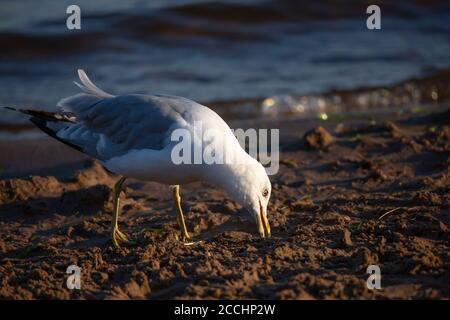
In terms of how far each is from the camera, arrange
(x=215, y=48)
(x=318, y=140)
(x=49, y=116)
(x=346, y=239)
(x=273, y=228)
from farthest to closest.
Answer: (x=215, y=48), (x=318, y=140), (x=49, y=116), (x=273, y=228), (x=346, y=239)

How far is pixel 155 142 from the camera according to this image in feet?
18.7

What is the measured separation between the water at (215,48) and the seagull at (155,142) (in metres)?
5.17

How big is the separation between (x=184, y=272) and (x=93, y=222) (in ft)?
5.75

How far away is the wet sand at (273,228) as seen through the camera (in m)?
4.57

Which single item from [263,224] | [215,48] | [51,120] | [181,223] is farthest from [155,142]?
[215,48]

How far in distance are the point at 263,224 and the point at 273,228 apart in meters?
0.21

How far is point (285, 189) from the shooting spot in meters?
7.07

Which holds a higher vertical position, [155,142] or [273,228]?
[155,142]

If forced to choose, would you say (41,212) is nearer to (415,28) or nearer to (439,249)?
(439,249)

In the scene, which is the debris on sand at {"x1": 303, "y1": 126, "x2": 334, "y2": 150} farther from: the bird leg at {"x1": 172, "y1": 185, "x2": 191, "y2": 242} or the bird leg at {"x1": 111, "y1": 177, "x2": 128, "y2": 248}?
the bird leg at {"x1": 111, "y1": 177, "x2": 128, "y2": 248}

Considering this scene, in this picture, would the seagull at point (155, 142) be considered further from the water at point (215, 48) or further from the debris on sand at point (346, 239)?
the water at point (215, 48)

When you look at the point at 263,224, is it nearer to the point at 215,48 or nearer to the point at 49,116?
the point at 49,116

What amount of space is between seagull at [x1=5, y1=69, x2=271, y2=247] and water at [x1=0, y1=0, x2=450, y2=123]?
17.0ft

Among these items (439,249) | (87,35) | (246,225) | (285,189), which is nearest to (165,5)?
(87,35)
